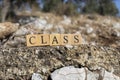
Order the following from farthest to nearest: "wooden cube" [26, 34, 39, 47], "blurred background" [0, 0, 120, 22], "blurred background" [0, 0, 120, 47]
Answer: "blurred background" [0, 0, 120, 22] < "blurred background" [0, 0, 120, 47] < "wooden cube" [26, 34, 39, 47]

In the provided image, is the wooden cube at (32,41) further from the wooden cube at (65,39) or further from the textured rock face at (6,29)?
the textured rock face at (6,29)

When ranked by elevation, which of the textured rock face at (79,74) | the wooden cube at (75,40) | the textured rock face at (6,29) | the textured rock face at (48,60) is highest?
the textured rock face at (6,29)

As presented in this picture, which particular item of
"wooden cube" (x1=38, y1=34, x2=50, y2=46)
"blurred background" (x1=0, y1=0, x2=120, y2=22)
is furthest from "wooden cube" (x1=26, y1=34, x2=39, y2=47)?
"blurred background" (x1=0, y1=0, x2=120, y2=22)

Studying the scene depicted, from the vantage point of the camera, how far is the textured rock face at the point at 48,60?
12.8 ft

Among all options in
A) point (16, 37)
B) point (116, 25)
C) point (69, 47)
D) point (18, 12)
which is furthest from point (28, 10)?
point (69, 47)

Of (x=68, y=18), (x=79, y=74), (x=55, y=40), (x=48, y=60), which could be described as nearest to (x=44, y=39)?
(x=55, y=40)

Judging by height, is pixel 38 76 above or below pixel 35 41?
below

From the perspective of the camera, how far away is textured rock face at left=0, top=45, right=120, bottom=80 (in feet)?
12.8

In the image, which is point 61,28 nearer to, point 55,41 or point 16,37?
point 16,37

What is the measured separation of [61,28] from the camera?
1020 cm

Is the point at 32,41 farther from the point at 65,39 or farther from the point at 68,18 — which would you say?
the point at 68,18

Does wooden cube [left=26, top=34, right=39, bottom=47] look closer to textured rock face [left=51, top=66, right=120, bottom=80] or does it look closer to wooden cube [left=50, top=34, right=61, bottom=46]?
wooden cube [left=50, top=34, right=61, bottom=46]

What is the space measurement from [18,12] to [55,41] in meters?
10.5

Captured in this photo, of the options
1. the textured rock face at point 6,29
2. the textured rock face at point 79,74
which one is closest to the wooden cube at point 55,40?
the textured rock face at point 79,74
